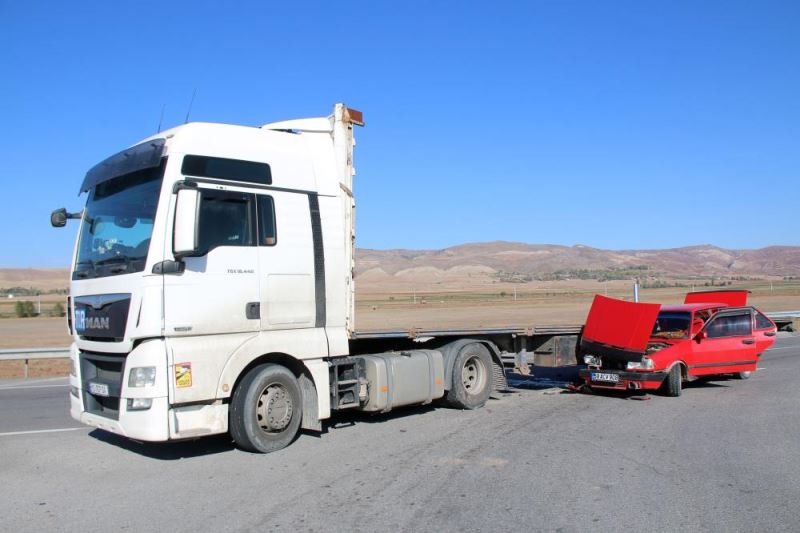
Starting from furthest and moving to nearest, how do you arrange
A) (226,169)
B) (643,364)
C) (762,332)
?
(762,332) < (643,364) < (226,169)

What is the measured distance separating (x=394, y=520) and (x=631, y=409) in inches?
247

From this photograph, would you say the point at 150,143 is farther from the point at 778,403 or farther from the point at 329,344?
the point at 778,403

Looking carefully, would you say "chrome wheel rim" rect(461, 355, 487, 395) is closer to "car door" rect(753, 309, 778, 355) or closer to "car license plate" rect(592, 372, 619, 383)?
"car license plate" rect(592, 372, 619, 383)

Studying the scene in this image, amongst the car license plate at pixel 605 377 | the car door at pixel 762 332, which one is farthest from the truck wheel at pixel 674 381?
the car door at pixel 762 332

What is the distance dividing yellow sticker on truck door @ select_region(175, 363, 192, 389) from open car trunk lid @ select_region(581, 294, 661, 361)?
701 centimetres

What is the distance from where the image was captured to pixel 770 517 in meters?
5.52

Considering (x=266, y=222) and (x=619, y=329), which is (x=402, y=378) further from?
(x=619, y=329)

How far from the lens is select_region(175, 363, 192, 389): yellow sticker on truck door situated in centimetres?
687

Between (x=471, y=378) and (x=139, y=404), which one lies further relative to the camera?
(x=471, y=378)

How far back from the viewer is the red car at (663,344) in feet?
37.3

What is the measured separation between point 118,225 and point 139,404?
194 cm

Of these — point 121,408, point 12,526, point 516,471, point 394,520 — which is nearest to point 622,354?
point 516,471

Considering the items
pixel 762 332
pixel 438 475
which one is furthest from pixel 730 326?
pixel 438 475

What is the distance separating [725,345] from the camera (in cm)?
1266
